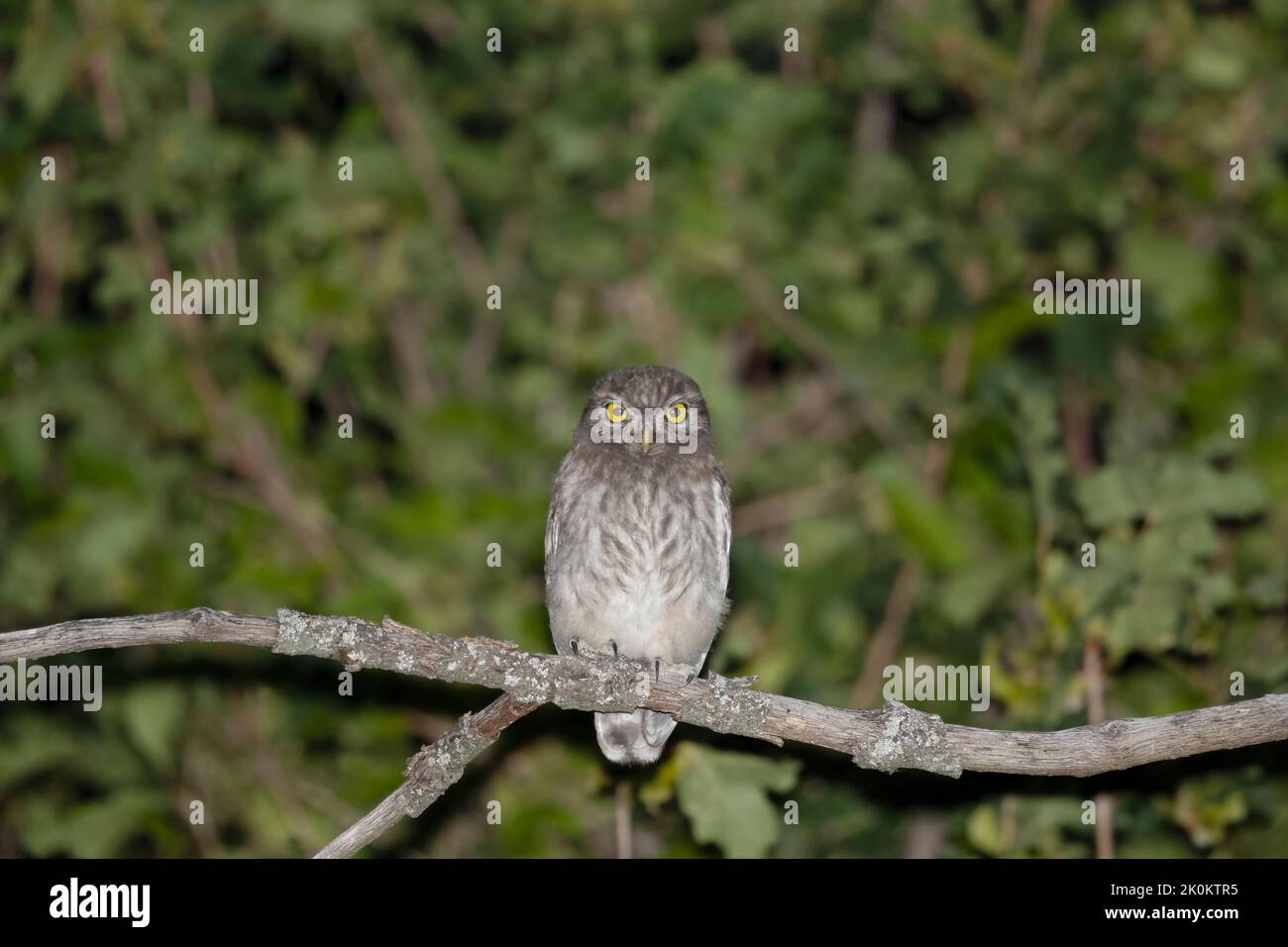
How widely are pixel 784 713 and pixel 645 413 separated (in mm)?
1750

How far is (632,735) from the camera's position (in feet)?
18.9

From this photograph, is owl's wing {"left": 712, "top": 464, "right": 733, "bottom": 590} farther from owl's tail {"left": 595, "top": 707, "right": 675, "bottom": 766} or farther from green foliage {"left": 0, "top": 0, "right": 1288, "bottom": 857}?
owl's tail {"left": 595, "top": 707, "right": 675, "bottom": 766}

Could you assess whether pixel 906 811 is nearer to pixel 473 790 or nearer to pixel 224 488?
pixel 473 790

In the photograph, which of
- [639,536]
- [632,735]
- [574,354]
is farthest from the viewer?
[574,354]

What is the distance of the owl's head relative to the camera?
18.5 feet

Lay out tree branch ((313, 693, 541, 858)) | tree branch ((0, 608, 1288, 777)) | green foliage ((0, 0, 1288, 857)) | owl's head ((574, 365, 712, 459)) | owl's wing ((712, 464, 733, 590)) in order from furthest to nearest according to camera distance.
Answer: green foliage ((0, 0, 1288, 857))
owl's wing ((712, 464, 733, 590))
owl's head ((574, 365, 712, 459))
tree branch ((313, 693, 541, 858))
tree branch ((0, 608, 1288, 777))

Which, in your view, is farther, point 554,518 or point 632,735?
point 554,518

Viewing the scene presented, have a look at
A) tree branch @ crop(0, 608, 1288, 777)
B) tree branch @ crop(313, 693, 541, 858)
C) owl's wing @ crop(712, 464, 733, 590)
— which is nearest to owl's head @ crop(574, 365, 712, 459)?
owl's wing @ crop(712, 464, 733, 590)

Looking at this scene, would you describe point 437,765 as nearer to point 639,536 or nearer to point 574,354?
point 639,536

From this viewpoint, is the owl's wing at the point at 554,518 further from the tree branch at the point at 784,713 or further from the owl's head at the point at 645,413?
the tree branch at the point at 784,713

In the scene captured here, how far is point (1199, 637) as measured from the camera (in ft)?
17.3

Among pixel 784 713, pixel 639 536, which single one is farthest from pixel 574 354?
pixel 784 713

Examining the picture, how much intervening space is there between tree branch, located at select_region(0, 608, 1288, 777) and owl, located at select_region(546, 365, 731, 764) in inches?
47.5
